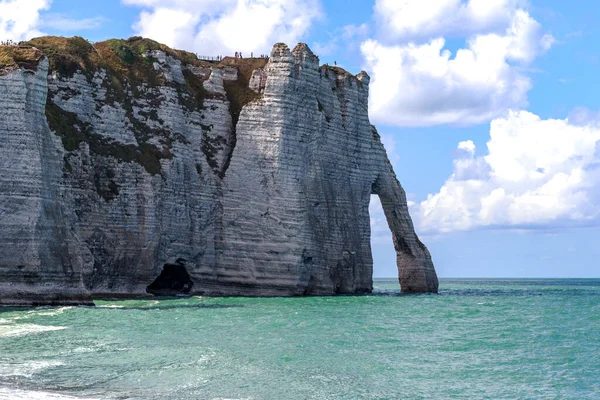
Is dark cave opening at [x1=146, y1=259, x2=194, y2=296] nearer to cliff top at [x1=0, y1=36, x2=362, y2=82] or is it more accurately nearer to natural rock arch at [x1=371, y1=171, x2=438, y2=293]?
cliff top at [x1=0, y1=36, x2=362, y2=82]

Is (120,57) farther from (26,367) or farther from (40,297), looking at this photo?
(26,367)

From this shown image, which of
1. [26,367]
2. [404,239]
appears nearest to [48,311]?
[26,367]

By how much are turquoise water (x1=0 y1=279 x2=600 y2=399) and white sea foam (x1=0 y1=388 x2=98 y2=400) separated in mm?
60

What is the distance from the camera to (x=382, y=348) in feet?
112

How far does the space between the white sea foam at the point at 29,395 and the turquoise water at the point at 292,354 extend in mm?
60

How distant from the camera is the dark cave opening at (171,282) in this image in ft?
225

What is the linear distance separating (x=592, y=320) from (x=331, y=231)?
2735 centimetres

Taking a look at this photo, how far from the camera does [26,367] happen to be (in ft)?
92.7

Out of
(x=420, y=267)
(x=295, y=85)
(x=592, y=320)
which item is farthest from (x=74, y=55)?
(x=592, y=320)

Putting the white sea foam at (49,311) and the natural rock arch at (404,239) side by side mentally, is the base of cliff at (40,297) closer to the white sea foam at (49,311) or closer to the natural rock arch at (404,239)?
the white sea foam at (49,311)

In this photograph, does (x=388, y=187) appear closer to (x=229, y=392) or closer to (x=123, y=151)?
(x=123, y=151)

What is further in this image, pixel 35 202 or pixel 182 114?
pixel 182 114

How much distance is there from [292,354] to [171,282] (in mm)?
38581

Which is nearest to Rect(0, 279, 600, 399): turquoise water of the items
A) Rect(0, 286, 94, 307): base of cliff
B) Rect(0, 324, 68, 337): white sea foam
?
Rect(0, 324, 68, 337): white sea foam
